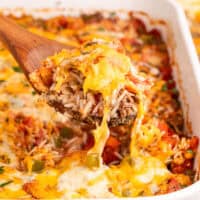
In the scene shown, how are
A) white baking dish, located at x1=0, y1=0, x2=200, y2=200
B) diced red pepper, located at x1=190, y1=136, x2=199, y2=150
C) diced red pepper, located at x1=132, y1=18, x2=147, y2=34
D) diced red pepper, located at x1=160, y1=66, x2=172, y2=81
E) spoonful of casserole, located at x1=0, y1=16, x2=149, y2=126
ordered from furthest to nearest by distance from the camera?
diced red pepper, located at x1=132, y1=18, x2=147, y2=34 → diced red pepper, located at x1=160, y1=66, x2=172, y2=81 → white baking dish, located at x1=0, y1=0, x2=200, y2=200 → diced red pepper, located at x1=190, y1=136, x2=199, y2=150 → spoonful of casserole, located at x1=0, y1=16, x2=149, y2=126

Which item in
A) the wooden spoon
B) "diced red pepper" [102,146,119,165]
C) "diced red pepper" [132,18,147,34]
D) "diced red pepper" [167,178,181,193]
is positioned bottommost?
"diced red pepper" [167,178,181,193]

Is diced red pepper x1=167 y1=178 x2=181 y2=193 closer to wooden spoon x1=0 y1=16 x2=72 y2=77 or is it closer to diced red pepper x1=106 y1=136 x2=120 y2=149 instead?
diced red pepper x1=106 y1=136 x2=120 y2=149

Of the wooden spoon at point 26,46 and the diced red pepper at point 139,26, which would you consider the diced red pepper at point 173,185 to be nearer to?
the wooden spoon at point 26,46

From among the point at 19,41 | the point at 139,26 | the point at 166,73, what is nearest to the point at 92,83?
the point at 19,41

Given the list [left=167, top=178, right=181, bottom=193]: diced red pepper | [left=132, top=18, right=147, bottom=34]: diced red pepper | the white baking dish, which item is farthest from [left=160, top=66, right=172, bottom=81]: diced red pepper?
[left=167, top=178, right=181, bottom=193]: diced red pepper

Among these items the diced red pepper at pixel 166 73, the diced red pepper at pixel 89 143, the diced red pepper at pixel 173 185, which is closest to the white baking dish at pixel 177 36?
the diced red pepper at pixel 166 73
